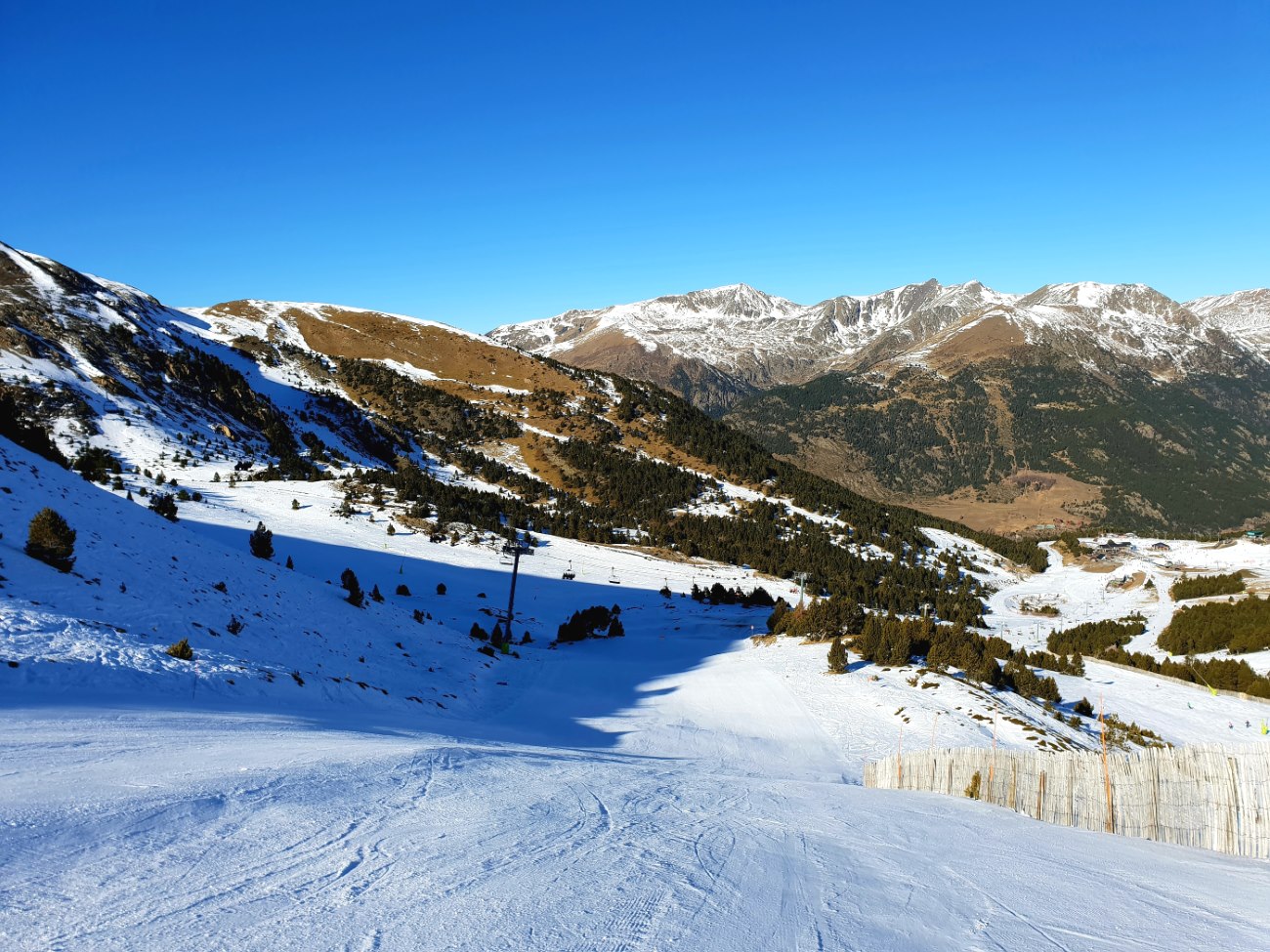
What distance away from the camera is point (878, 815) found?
792cm

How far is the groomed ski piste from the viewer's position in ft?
11.2

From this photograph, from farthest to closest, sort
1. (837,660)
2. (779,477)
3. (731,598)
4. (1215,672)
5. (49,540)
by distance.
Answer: (779,477), (731,598), (1215,672), (837,660), (49,540)

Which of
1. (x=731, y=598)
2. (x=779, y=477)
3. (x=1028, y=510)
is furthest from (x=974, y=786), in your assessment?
(x=1028, y=510)

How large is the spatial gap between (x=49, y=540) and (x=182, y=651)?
4.98 metres

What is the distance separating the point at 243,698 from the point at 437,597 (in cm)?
2636

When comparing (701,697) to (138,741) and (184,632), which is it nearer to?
(184,632)

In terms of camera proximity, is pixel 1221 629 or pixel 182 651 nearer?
pixel 182 651

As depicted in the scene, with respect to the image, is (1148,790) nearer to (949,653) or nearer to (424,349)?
(949,653)

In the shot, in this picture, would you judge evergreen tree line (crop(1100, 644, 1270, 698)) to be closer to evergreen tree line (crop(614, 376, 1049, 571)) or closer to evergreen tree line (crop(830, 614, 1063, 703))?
evergreen tree line (crop(830, 614, 1063, 703))

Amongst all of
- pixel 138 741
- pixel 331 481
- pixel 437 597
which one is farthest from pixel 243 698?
pixel 331 481

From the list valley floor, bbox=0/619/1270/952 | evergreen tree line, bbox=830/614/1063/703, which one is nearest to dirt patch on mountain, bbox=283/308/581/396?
evergreen tree line, bbox=830/614/1063/703

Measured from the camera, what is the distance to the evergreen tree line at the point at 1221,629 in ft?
127

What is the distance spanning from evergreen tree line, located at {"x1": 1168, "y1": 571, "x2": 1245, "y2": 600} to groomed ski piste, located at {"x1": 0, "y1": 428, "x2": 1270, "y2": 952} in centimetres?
4945

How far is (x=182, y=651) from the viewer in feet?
42.8
